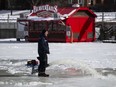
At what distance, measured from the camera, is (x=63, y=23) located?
3644 cm

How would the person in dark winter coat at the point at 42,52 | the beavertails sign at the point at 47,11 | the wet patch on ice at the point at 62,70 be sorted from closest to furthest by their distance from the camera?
1. the person in dark winter coat at the point at 42,52
2. the wet patch on ice at the point at 62,70
3. the beavertails sign at the point at 47,11

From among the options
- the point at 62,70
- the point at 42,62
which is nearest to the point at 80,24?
the point at 62,70

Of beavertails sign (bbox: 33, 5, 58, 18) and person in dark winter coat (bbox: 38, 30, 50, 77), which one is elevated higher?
beavertails sign (bbox: 33, 5, 58, 18)

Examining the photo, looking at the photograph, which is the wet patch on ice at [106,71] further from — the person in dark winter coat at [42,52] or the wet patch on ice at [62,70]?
the person in dark winter coat at [42,52]

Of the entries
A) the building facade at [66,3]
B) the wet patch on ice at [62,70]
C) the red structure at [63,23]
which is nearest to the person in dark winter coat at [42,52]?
the wet patch on ice at [62,70]

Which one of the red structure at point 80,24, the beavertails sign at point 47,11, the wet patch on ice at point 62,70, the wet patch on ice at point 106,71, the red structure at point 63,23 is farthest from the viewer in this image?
the red structure at point 80,24

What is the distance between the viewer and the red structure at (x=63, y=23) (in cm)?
3625

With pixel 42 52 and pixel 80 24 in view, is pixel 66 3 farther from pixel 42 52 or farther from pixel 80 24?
pixel 42 52

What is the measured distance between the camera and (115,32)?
3950 cm

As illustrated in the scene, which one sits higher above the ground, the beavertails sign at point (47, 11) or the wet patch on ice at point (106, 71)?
the beavertails sign at point (47, 11)

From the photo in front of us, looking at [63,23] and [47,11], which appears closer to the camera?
[63,23]

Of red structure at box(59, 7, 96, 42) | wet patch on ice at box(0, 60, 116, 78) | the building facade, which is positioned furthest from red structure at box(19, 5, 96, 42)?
the building facade

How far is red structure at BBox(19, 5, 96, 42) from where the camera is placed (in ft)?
119

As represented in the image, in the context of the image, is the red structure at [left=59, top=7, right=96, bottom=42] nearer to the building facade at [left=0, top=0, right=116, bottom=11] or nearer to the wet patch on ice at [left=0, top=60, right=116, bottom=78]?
the wet patch on ice at [left=0, top=60, right=116, bottom=78]
